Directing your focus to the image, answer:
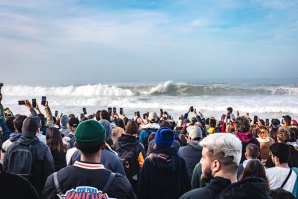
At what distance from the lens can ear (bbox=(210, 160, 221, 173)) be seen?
84.3 inches

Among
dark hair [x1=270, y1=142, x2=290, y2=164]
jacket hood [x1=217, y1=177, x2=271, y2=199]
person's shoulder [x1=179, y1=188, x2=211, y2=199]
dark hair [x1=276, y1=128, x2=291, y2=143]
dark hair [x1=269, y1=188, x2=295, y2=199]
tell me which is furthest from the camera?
dark hair [x1=276, y1=128, x2=291, y2=143]

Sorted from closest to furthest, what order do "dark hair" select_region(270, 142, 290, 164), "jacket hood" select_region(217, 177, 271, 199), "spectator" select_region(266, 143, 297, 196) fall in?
1. "jacket hood" select_region(217, 177, 271, 199)
2. "spectator" select_region(266, 143, 297, 196)
3. "dark hair" select_region(270, 142, 290, 164)

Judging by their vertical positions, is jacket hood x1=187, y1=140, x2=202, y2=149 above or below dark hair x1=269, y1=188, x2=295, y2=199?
above

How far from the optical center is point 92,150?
2.29 m

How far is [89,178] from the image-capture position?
2.19 m

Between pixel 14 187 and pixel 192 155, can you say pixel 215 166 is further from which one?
pixel 192 155

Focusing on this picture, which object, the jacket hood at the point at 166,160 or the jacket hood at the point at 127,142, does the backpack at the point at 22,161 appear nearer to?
the jacket hood at the point at 127,142

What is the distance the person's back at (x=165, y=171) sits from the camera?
3.54m

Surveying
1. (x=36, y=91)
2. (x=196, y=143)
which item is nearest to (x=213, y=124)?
(x=196, y=143)

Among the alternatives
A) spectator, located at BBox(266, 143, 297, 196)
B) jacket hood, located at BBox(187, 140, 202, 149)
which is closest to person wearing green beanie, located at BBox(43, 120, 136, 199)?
spectator, located at BBox(266, 143, 297, 196)

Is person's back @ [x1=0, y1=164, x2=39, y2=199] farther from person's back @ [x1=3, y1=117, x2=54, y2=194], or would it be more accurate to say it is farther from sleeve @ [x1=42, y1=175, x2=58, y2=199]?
person's back @ [x1=3, y1=117, x2=54, y2=194]

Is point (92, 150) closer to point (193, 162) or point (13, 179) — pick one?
point (13, 179)

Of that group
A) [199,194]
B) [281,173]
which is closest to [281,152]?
[281,173]

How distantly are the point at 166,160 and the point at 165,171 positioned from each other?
0.12 metres
